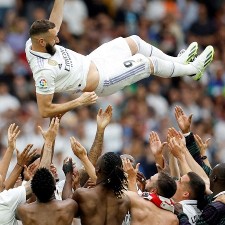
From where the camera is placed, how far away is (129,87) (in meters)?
22.2

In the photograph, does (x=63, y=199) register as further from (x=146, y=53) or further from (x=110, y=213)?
(x=146, y=53)

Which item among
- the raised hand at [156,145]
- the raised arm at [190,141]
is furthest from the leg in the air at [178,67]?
the raised hand at [156,145]

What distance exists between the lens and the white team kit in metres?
13.4

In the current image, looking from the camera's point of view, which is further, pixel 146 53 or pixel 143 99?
pixel 143 99

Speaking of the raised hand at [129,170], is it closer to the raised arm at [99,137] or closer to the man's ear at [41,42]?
the raised arm at [99,137]

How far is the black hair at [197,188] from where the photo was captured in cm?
1275

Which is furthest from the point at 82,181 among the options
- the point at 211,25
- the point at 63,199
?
the point at 211,25

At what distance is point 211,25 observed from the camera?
2436cm

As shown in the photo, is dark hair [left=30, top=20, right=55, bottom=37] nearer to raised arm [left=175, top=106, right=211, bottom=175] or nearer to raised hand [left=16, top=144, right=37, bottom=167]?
raised hand [left=16, top=144, right=37, bottom=167]

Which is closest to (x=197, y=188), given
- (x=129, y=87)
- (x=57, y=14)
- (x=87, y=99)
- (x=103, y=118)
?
(x=103, y=118)

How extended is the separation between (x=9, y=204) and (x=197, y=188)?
2240 millimetres

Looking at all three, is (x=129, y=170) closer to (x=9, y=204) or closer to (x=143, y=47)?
(x=9, y=204)

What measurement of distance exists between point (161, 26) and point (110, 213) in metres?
12.3

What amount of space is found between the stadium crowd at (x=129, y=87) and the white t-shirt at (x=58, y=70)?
5.59 meters
